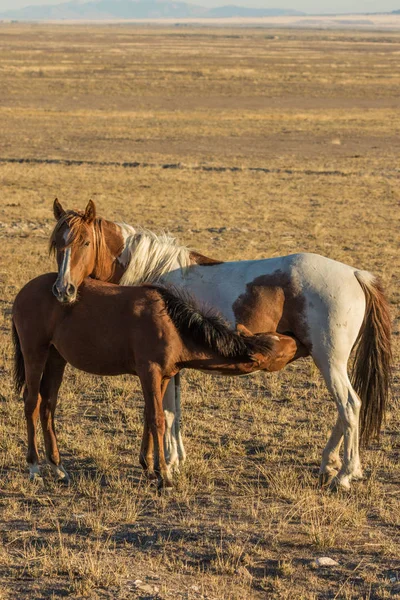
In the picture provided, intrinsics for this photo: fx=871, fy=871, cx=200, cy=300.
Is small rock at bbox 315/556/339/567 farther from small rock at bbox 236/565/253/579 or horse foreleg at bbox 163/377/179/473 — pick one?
horse foreleg at bbox 163/377/179/473

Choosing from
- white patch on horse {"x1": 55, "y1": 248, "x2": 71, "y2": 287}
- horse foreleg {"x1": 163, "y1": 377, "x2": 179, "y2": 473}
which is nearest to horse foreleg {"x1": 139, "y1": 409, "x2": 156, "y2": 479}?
horse foreleg {"x1": 163, "y1": 377, "x2": 179, "y2": 473}

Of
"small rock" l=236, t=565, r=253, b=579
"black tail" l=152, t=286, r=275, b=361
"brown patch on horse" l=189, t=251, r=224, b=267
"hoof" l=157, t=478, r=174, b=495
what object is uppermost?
"brown patch on horse" l=189, t=251, r=224, b=267

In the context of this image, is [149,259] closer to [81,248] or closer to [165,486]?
[81,248]

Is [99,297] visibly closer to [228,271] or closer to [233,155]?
[228,271]

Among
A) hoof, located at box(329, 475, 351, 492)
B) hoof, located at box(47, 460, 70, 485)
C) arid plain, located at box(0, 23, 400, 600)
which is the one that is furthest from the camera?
hoof, located at box(47, 460, 70, 485)

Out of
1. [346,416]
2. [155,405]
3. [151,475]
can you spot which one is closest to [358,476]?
[346,416]

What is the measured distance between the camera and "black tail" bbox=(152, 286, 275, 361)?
18.2ft

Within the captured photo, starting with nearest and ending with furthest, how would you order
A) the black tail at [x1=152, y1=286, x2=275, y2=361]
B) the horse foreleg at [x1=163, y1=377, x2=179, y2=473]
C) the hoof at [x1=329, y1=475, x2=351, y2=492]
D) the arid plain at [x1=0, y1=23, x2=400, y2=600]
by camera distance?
the arid plain at [x1=0, y1=23, x2=400, y2=600]
the black tail at [x1=152, y1=286, x2=275, y2=361]
the hoof at [x1=329, y1=475, x2=351, y2=492]
the horse foreleg at [x1=163, y1=377, x2=179, y2=473]

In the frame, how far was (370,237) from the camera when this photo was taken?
1609cm

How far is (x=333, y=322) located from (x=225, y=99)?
142 feet

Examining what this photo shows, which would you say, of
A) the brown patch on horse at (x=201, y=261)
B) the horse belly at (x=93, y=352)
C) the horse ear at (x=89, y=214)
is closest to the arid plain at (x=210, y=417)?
the horse belly at (x=93, y=352)

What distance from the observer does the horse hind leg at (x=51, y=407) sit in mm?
6020

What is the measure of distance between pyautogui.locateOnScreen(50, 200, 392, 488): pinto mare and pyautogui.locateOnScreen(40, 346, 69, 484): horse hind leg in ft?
2.19

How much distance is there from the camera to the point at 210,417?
7.55m
